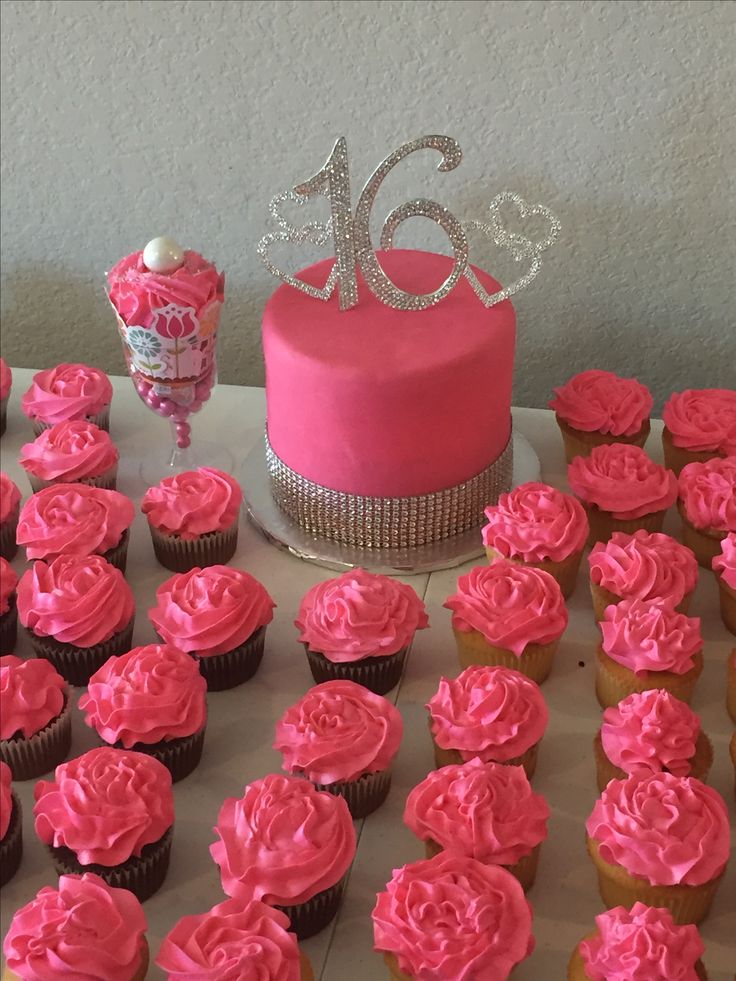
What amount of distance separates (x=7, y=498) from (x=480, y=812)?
73 cm

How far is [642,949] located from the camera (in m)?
0.97

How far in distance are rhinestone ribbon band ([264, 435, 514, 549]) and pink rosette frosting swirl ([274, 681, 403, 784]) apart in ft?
1.03

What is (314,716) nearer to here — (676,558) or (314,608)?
(314,608)

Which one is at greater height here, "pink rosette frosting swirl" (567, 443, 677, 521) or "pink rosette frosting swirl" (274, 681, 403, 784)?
"pink rosette frosting swirl" (567, 443, 677, 521)

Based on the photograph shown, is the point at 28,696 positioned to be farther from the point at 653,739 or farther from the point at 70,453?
the point at 653,739

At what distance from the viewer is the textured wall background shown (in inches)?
66.3

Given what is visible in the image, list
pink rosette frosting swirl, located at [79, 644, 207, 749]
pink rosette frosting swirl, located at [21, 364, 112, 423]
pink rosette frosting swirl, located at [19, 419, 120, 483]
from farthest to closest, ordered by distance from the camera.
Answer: pink rosette frosting swirl, located at [21, 364, 112, 423] < pink rosette frosting swirl, located at [19, 419, 120, 483] < pink rosette frosting swirl, located at [79, 644, 207, 749]

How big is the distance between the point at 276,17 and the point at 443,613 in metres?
0.87

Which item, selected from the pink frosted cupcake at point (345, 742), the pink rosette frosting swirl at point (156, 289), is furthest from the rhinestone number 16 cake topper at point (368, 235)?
the pink frosted cupcake at point (345, 742)

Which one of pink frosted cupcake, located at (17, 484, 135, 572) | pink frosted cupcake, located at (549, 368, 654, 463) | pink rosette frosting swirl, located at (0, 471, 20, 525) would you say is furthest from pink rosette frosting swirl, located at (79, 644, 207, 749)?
pink frosted cupcake, located at (549, 368, 654, 463)

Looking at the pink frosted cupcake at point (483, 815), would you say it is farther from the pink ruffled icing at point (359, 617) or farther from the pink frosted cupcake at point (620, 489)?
the pink frosted cupcake at point (620, 489)

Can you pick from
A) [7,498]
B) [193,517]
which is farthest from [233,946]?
[7,498]

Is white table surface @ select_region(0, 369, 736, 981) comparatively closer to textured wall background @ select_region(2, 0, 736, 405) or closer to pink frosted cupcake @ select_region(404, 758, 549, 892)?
pink frosted cupcake @ select_region(404, 758, 549, 892)

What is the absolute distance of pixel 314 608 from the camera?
4.42ft
